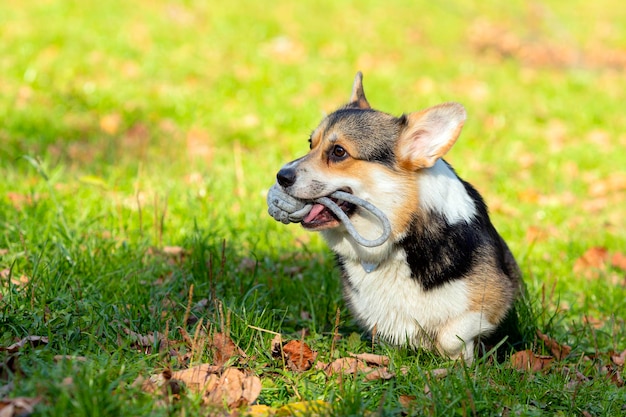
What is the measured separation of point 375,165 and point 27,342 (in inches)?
63.9

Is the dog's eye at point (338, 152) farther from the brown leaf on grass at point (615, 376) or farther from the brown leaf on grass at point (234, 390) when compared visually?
the brown leaf on grass at point (615, 376)

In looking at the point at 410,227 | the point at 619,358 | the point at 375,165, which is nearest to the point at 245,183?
the point at 375,165

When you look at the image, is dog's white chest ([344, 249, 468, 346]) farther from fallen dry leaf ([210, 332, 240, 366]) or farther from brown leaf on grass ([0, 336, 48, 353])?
brown leaf on grass ([0, 336, 48, 353])

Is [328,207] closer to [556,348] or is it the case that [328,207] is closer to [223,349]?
[223,349]

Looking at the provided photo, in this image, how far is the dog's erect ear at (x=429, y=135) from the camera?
10.7ft

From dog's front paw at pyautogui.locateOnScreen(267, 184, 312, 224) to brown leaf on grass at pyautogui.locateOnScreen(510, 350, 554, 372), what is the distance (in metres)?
1.16

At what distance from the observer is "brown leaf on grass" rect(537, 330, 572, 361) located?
3694 mm

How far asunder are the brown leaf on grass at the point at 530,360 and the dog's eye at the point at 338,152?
47.2 inches

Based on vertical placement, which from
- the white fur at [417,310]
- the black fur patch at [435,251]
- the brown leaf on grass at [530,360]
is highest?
the black fur patch at [435,251]

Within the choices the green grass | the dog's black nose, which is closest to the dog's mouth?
the dog's black nose

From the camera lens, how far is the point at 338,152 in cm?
336

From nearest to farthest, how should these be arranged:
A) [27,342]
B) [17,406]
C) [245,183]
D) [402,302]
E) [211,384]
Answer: [17,406] → [211,384] → [27,342] → [402,302] → [245,183]

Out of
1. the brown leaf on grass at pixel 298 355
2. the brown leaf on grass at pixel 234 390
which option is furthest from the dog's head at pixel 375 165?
the brown leaf on grass at pixel 234 390

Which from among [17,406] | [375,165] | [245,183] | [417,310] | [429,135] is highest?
[429,135]
